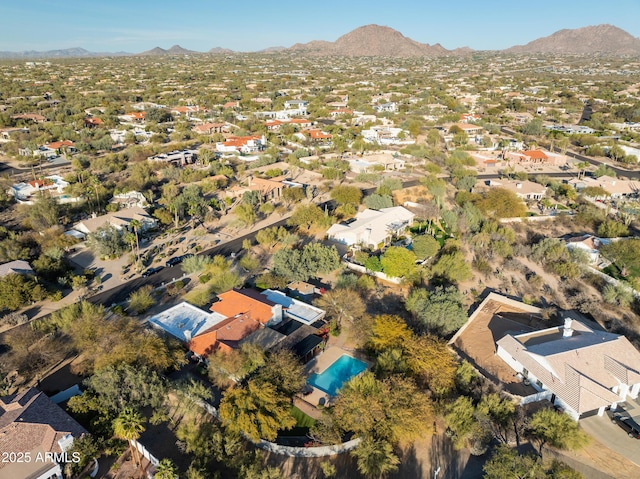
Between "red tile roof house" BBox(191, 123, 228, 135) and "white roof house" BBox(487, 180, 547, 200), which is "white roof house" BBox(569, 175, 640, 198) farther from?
"red tile roof house" BBox(191, 123, 228, 135)

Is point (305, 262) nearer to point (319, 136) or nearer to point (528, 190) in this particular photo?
point (528, 190)

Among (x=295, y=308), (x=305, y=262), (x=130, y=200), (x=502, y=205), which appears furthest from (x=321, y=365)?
(x=130, y=200)

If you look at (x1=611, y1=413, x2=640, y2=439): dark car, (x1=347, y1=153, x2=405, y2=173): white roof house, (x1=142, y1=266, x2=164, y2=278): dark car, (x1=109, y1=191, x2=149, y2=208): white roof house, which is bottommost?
(x1=142, y1=266, x2=164, y2=278): dark car

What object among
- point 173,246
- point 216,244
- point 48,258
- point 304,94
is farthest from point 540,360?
point 304,94

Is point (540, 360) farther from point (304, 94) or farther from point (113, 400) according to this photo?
point (304, 94)

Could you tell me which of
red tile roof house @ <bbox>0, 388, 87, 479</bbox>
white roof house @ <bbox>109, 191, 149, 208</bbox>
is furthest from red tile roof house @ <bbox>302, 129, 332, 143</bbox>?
red tile roof house @ <bbox>0, 388, 87, 479</bbox>
